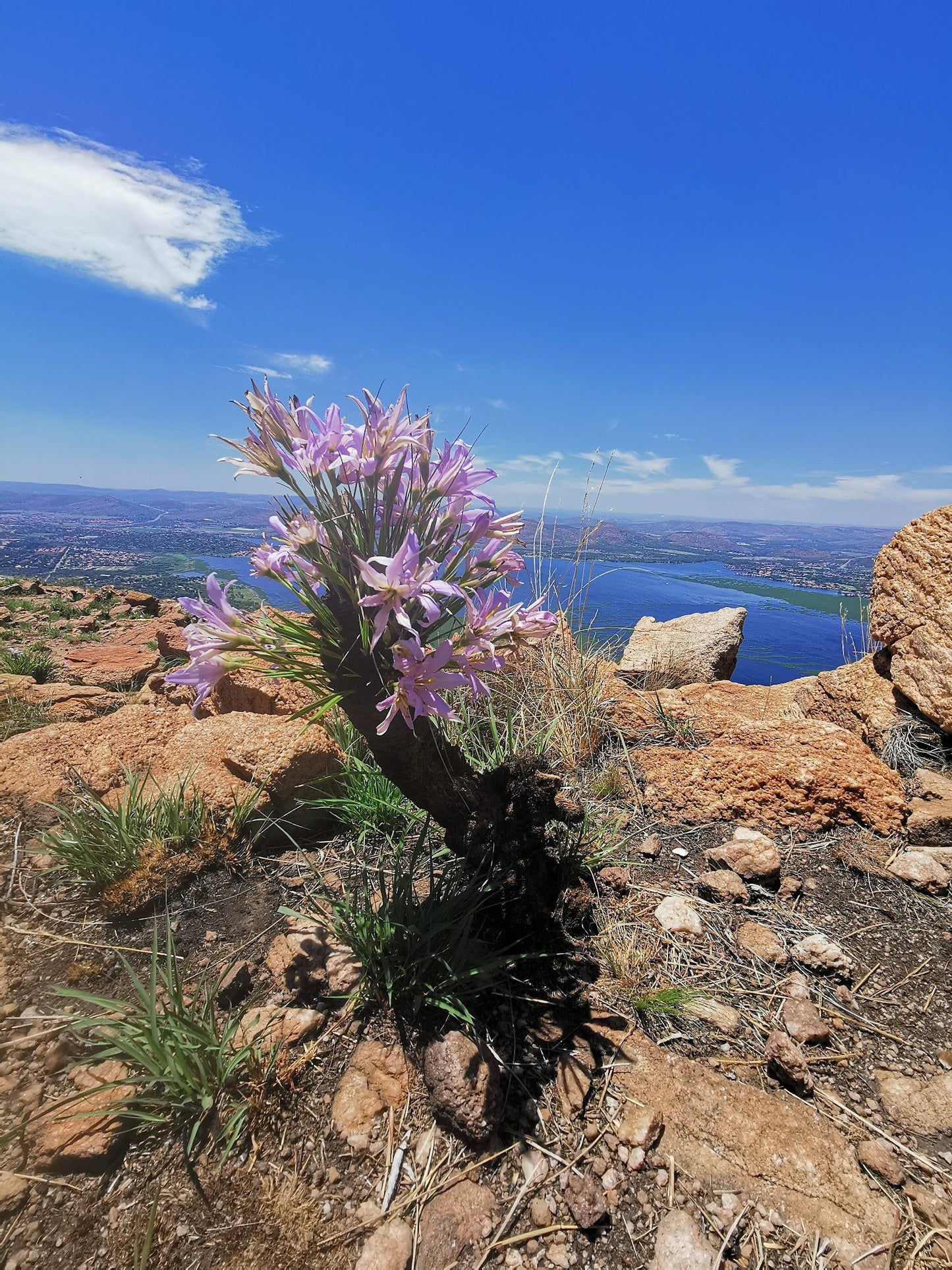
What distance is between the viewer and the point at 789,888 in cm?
282

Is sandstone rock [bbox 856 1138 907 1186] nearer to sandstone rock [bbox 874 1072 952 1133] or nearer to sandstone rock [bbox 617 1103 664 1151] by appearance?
sandstone rock [bbox 874 1072 952 1133]

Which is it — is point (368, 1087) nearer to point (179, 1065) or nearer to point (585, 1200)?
point (179, 1065)

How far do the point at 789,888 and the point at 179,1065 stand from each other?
286cm

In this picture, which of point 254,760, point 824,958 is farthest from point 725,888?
point 254,760

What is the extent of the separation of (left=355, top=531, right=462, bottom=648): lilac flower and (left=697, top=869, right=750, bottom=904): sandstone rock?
2.32m

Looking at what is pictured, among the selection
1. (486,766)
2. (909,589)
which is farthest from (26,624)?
(909,589)

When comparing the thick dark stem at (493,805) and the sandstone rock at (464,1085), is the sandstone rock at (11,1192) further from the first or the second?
the thick dark stem at (493,805)

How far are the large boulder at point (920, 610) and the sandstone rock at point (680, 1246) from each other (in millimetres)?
3761

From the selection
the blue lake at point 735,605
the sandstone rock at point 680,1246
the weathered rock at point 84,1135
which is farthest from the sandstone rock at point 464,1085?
the blue lake at point 735,605

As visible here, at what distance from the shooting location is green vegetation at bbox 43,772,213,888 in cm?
260

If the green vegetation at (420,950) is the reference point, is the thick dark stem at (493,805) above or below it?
above

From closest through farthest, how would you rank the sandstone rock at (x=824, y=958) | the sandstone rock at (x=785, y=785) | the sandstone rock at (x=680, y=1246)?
the sandstone rock at (x=680, y=1246), the sandstone rock at (x=824, y=958), the sandstone rock at (x=785, y=785)

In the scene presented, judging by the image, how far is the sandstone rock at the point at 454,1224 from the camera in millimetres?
1459

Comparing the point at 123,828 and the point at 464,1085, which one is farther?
the point at 123,828
